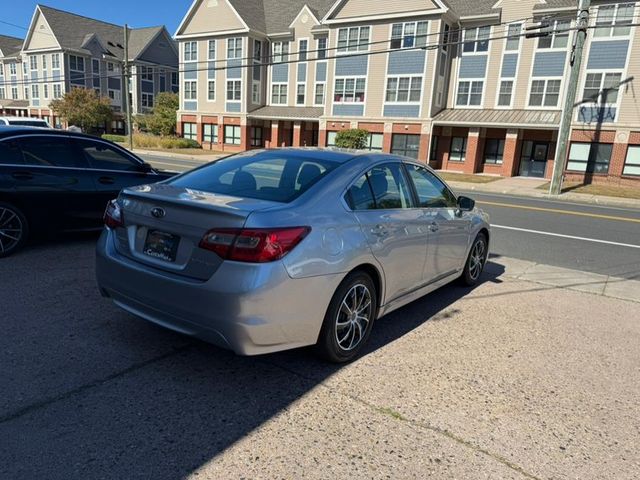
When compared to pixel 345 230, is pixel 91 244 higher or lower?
lower

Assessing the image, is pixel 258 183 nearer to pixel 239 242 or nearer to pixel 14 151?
pixel 239 242

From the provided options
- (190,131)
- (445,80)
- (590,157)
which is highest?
(445,80)

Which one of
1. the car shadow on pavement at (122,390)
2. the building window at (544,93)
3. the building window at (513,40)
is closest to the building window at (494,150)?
the building window at (544,93)

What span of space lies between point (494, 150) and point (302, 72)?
57.4 feet

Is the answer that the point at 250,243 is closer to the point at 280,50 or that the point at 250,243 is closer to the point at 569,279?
the point at 569,279

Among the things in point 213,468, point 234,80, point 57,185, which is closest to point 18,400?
point 213,468

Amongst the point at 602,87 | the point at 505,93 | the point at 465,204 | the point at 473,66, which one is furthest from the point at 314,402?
the point at 473,66

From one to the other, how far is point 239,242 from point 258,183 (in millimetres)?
965

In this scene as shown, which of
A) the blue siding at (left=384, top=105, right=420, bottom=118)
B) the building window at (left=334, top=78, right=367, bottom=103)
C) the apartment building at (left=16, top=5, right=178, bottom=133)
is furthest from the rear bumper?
the apartment building at (left=16, top=5, right=178, bottom=133)

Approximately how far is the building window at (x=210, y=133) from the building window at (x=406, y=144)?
17.9 meters

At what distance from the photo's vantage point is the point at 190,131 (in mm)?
46125

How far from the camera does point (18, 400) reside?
120 inches

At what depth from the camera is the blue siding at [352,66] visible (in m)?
34.4

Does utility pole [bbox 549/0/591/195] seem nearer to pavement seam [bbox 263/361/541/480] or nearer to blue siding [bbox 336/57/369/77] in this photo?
blue siding [bbox 336/57/369/77]
